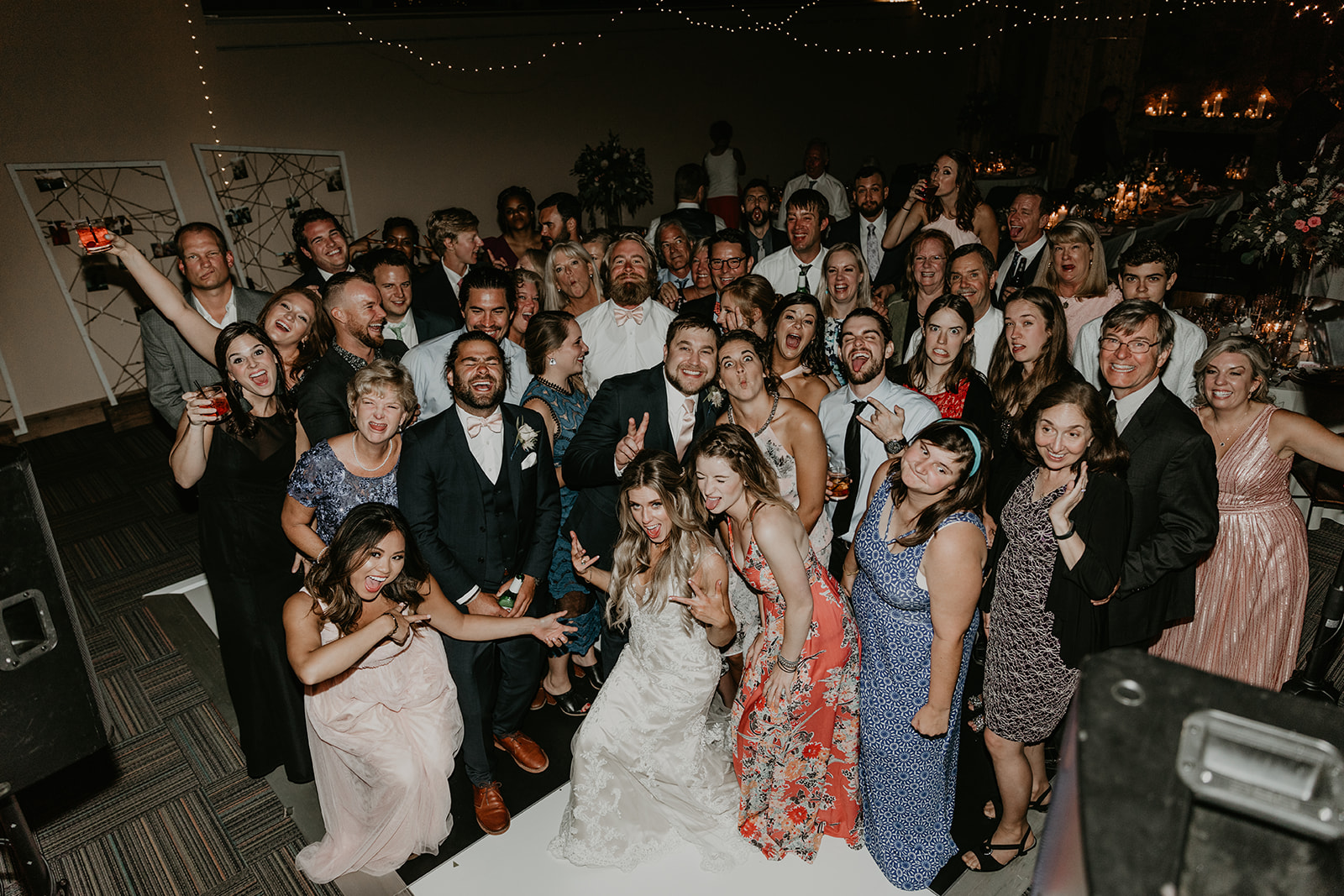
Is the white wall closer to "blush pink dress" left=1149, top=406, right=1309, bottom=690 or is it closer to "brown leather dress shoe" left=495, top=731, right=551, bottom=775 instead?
"brown leather dress shoe" left=495, top=731, right=551, bottom=775

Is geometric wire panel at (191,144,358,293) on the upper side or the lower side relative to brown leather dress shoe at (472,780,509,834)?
upper

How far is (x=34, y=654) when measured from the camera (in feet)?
3.76

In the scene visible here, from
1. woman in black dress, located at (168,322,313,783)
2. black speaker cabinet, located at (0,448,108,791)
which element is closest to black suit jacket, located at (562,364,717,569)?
woman in black dress, located at (168,322,313,783)

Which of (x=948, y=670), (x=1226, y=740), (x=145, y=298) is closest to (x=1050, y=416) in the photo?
(x=948, y=670)

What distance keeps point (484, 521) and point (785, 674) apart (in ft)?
4.10

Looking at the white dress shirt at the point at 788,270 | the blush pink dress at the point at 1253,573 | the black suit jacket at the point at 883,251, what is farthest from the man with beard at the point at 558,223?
the blush pink dress at the point at 1253,573

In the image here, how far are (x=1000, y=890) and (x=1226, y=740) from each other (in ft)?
8.50

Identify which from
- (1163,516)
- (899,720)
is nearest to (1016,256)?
(1163,516)

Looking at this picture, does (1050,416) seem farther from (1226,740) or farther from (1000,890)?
(1226,740)

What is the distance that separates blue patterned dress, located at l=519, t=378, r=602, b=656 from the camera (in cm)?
344

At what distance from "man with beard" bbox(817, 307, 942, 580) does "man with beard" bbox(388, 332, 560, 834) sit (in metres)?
1.22

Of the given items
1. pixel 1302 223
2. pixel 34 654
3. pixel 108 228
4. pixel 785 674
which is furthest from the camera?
pixel 108 228

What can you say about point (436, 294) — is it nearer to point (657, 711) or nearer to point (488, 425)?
point (488, 425)

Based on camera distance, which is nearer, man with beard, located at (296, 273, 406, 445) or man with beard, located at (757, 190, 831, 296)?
man with beard, located at (296, 273, 406, 445)
